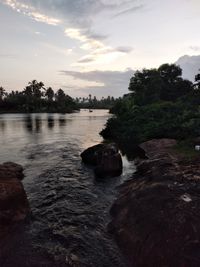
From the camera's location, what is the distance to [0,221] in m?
10.4

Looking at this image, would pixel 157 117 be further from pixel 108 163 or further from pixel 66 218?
pixel 66 218

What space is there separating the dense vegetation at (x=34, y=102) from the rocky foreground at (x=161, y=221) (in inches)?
5037

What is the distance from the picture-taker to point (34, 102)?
136 metres

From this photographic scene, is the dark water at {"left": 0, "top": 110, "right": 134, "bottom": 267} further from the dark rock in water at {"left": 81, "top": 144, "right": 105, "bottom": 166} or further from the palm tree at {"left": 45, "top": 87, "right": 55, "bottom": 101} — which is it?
the palm tree at {"left": 45, "top": 87, "right": 55, "bottom": 101}

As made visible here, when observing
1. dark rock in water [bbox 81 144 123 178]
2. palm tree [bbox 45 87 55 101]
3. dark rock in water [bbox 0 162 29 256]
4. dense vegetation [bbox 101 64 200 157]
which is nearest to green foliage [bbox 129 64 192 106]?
A: dense vegetation [bbox 101 64 200 157]

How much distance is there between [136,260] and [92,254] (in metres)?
1.59

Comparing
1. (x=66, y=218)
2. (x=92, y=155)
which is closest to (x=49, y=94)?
(x=92, y=155)

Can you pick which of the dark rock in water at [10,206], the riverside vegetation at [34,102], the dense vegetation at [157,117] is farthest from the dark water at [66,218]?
the riverside vegetation at [34,102]

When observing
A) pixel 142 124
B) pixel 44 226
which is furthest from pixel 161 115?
pixel 44 226

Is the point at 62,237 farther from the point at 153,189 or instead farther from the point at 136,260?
the point at 153,189

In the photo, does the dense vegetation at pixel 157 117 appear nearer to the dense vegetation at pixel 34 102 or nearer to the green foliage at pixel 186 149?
the green foliage at pixel 186 149

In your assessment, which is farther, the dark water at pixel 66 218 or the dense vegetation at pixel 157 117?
the dense vegetation at pixel 157 117

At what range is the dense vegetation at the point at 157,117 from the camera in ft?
101

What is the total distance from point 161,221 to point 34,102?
133 m
